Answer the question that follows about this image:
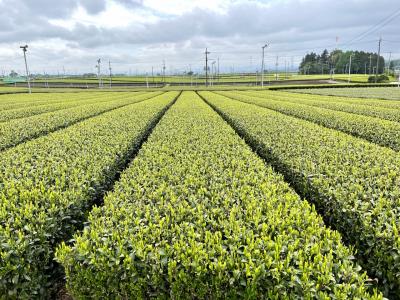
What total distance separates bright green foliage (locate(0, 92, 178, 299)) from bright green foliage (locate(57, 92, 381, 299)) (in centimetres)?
51

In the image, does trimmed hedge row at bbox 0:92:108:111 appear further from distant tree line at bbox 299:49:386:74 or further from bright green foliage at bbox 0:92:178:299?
distant tree line at bbox 299:49:386:74

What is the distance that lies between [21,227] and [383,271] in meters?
4.94

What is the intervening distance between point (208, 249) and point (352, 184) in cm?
330

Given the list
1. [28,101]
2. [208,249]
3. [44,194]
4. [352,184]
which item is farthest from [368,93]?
[44,194]

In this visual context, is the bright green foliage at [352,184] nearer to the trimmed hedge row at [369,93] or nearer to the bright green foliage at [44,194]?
the bright green foliage at [44,194]

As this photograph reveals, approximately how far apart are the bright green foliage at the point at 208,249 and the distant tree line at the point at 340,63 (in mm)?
131303

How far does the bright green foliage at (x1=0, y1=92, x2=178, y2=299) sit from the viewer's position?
12.3ft

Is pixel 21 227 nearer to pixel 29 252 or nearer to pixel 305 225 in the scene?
pixel 29 252

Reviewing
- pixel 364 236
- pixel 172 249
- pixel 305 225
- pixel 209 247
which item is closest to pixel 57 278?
pixel 172 249

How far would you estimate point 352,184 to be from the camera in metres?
5.46

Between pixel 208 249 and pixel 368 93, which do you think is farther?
pixel 368 93

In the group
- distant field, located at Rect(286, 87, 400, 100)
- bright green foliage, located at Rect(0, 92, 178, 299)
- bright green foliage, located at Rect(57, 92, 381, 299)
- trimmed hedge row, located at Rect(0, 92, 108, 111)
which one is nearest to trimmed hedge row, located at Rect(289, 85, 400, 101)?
distant field, located at Rect(286, 87, 400, 100)

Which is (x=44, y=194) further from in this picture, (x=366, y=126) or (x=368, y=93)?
(x=368, y=93)

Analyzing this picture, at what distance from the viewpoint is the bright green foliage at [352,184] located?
3965 millimetres
